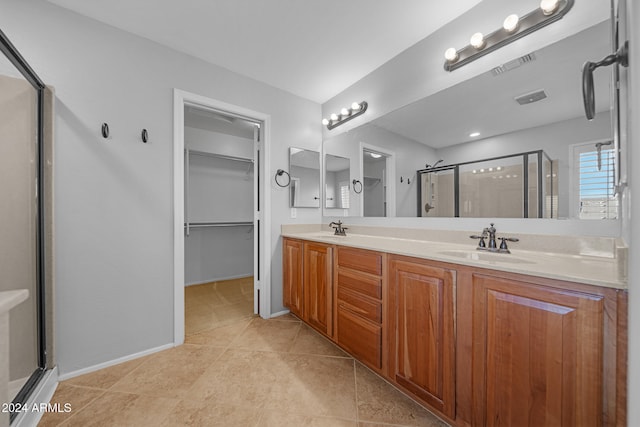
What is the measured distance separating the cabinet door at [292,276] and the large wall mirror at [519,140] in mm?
1021

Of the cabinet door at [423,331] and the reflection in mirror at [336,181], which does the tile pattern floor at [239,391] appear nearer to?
the cabinet door at [423,331]

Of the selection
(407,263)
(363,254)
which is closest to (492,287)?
(407,263)

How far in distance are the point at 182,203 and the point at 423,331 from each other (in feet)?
6.44

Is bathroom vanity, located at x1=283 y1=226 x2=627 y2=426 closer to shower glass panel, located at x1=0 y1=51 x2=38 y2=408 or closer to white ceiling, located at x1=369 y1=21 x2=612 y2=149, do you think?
white ceiling, located at x1=369 y1=21 x2=612 y2=149

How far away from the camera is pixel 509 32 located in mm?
1341

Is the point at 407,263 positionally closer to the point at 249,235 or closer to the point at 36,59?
the point at 36,59

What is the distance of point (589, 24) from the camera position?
1.13 m

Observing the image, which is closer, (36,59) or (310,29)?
(36,59)

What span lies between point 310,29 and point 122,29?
1375mm

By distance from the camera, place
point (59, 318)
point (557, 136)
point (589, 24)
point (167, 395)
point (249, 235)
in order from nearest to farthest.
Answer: point (589, 24)
point (557, 136)
point (167, 395)
point (59, 318)
point (249, 235)

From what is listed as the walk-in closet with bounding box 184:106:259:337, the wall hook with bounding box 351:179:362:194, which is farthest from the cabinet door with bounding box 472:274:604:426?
the walk-in closet with bounding box 184:106:259:337

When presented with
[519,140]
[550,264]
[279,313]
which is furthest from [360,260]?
[279,313]

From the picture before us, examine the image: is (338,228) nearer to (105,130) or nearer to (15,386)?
(105,130)

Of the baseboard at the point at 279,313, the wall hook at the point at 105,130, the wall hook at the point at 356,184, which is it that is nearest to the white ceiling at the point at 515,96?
the wall hook at the point at 356,184
